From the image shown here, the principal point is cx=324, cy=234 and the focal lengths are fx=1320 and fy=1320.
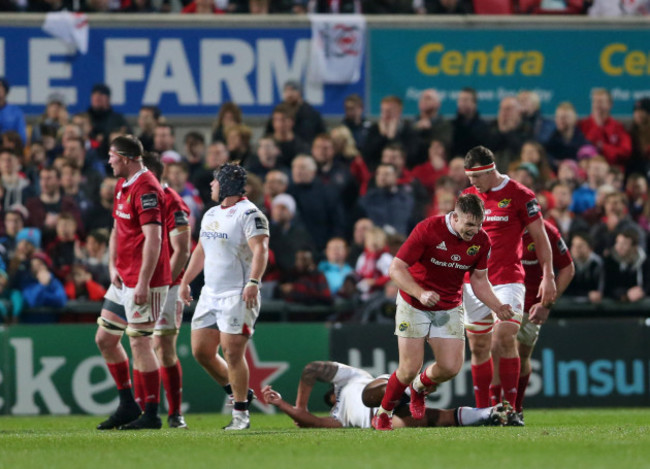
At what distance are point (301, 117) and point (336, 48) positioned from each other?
190 cm

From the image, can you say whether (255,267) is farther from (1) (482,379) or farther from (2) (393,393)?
(1) (482,379)

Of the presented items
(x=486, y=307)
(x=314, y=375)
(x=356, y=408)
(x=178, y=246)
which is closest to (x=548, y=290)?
(x=486, y=307)

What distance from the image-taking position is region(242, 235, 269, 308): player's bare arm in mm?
10844

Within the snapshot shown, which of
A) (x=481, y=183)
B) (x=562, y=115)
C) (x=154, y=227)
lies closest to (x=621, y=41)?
(x=562, y=115)

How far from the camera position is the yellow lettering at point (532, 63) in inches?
811

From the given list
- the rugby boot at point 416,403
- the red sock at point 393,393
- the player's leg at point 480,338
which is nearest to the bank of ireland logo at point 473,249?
the player's leg at point 480,338

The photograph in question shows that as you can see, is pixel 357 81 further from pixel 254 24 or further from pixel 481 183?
pixel 481 183

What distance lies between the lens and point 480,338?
459 inches

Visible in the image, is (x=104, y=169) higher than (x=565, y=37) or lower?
lower

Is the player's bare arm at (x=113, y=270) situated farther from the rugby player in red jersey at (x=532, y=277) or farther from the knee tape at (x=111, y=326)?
the rugby player in red jersey at (x=532, y=277)

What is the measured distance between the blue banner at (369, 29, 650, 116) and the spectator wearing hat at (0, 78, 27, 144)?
210 inches

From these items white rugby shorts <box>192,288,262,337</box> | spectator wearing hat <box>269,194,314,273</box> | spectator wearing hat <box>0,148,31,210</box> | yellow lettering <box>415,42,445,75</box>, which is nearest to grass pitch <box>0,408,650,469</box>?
white rugby shorts <box>192,288,262,337</box>

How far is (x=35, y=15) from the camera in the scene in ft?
64.1

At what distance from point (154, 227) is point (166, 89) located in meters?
9.24
